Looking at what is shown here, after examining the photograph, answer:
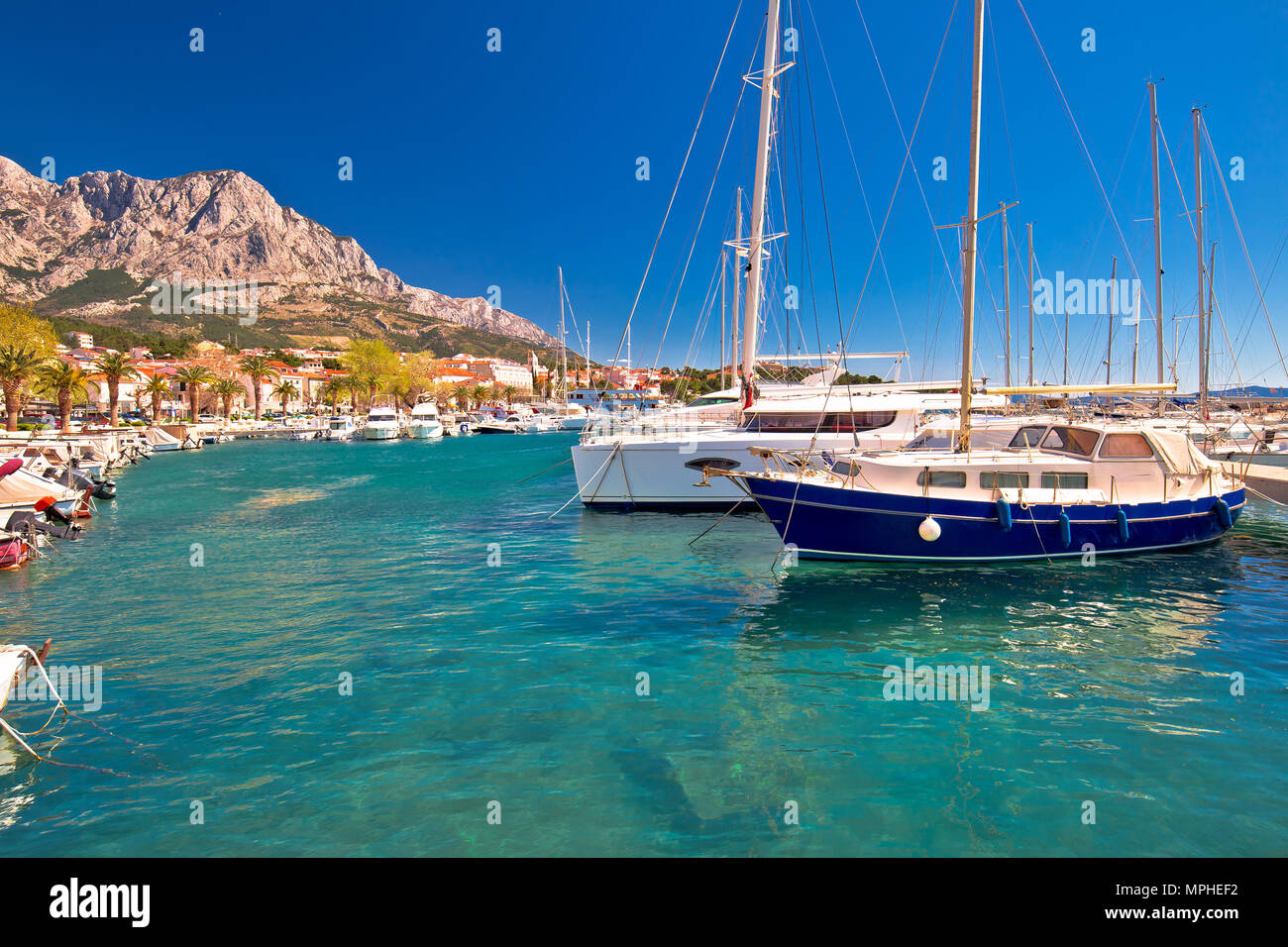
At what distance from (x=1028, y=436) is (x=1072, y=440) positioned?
114 centimetres

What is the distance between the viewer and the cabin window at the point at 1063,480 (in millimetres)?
15195

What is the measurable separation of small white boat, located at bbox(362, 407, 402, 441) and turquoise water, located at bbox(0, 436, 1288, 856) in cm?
6214

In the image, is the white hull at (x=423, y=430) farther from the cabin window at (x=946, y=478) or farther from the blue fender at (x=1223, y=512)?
the blue fender at (x=1223, y=512)

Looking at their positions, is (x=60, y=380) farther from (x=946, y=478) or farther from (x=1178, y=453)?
(x=1178, y=453)

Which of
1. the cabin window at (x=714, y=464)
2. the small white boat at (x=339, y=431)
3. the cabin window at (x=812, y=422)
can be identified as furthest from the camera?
the small white boat at (x=339, y=431)

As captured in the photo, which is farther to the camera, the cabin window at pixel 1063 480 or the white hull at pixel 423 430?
the white hull at pixel 423 430

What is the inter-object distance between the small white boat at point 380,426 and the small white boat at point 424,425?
8.70 ft

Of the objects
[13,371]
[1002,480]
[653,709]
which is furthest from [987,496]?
[13,371]

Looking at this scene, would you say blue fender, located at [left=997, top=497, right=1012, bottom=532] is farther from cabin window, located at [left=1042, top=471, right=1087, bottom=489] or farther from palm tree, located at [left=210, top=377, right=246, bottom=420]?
palm tree, located at [left=210, top=377, right=246, bottom=420]

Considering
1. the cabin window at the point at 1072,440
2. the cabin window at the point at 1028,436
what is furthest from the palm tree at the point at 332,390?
the cabin window at the point at 1072,440

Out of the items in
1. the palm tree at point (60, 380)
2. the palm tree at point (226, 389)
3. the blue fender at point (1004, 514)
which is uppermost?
the palm tree at point (226, 389)

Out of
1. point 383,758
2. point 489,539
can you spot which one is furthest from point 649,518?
point 383,758

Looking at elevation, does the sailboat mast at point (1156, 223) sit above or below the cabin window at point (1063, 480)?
above
